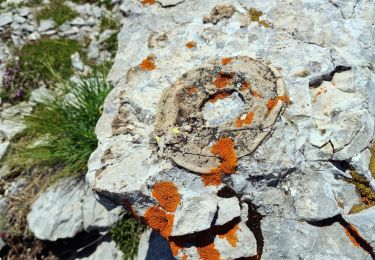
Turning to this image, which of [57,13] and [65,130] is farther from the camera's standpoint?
[57,13]

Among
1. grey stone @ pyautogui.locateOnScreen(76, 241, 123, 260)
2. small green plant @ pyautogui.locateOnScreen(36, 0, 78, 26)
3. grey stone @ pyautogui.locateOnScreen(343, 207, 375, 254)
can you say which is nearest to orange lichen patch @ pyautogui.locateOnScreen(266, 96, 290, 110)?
grey stone @ pyautogui.locateOnScreen(343, 207, 375, 254)

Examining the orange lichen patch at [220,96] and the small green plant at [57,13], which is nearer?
the orange lichen patch at [220,96]

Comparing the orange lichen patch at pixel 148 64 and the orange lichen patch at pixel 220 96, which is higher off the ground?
the orange lichen patch at pixel 148 64

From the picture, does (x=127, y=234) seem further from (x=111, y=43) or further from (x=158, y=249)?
(x=111, y=43)

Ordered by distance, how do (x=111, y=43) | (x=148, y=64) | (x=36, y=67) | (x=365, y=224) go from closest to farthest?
(x=365, y=224), (x=148, y=64), (x=36, y=67), (x=111, y=43)

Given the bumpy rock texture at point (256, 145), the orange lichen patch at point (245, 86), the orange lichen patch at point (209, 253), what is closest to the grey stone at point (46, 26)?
the bumpy rock texture at point (256, 145)

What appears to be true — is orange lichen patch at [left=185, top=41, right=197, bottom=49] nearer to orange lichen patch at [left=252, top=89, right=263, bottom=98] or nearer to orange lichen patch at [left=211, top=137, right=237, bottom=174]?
orange lichen patch at [left=252, top=89, right=263, bottom=98]

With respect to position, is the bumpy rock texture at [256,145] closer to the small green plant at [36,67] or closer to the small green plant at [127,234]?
the small green plant at [127,234]

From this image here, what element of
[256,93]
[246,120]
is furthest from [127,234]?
[256,93]
